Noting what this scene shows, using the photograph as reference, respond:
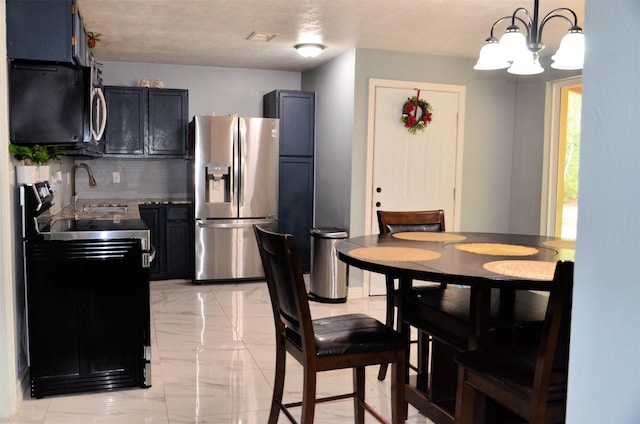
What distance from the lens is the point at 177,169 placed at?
21.1 ft

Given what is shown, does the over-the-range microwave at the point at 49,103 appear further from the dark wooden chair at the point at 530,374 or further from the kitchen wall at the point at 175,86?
the kitchen wall at the point at 175,86

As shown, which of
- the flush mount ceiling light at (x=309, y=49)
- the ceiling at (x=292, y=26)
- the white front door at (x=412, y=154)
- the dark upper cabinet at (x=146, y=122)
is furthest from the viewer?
the dark upper cabinet at (x=146, y=122)

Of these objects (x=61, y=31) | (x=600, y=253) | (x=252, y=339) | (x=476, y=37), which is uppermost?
(x=476, y=37)

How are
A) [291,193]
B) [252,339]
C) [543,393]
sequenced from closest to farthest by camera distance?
[543,393] → [252,339] → [291,193]

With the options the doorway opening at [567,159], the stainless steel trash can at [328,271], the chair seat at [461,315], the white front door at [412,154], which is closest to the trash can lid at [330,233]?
the stainless steel trash can at [328,271]

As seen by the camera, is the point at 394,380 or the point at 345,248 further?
the point at 345,248

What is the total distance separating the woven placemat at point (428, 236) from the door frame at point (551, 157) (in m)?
2.41

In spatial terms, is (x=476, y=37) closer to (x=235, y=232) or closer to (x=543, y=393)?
(x=235, y=232)

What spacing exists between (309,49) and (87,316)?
3109 millimetres

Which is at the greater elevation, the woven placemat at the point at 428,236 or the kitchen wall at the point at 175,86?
the kitchen wall at the point at 175,86

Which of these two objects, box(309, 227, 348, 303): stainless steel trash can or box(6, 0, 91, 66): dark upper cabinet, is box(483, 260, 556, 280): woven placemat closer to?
box(6, 0, 91, 66): dark upper cabinet

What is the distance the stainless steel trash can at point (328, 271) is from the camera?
5.19 meters

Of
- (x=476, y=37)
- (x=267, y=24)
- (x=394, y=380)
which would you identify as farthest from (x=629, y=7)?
(x=476, y=37)

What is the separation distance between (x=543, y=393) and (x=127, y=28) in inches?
165
